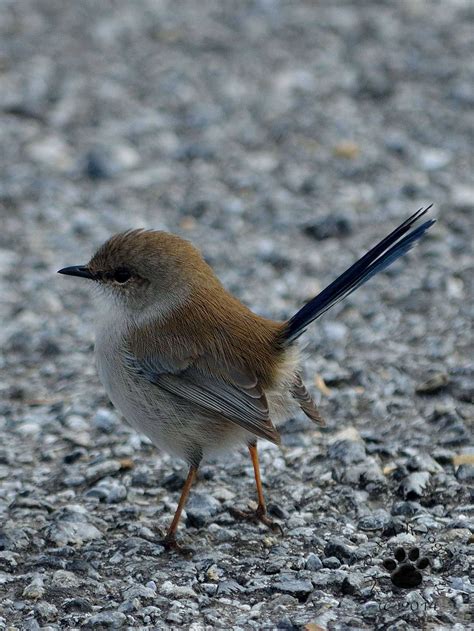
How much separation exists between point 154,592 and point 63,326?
3.18 m

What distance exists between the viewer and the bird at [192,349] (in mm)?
5141

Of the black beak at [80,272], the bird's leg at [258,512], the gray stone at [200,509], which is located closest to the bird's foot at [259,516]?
the bird's leg at [258,512]

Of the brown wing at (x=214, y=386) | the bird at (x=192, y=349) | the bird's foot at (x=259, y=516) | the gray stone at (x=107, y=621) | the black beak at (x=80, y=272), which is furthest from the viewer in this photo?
the black beak at (x=80, y=272)

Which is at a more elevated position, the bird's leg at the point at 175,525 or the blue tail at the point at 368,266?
the blue tail at the point at 368,266

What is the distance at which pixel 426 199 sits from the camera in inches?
351

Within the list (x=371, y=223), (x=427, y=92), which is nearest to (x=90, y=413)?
(x=371, y=223)

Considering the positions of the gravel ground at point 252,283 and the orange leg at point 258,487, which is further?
the orange leg at point 258,487

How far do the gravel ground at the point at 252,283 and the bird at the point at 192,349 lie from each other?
0.44 metres

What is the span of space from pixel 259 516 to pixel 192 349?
88 cm

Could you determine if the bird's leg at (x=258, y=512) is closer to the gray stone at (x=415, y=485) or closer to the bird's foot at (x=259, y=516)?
the bird's foot at (x=259, y=516)

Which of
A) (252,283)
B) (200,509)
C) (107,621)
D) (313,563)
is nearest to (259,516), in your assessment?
(200,509)

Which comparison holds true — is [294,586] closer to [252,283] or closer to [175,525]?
[175,525]

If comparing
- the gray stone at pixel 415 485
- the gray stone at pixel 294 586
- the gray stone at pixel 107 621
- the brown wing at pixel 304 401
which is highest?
the brown wing at pixel 304 401

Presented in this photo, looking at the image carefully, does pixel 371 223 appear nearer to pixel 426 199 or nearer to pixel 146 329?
pixel 426 199
